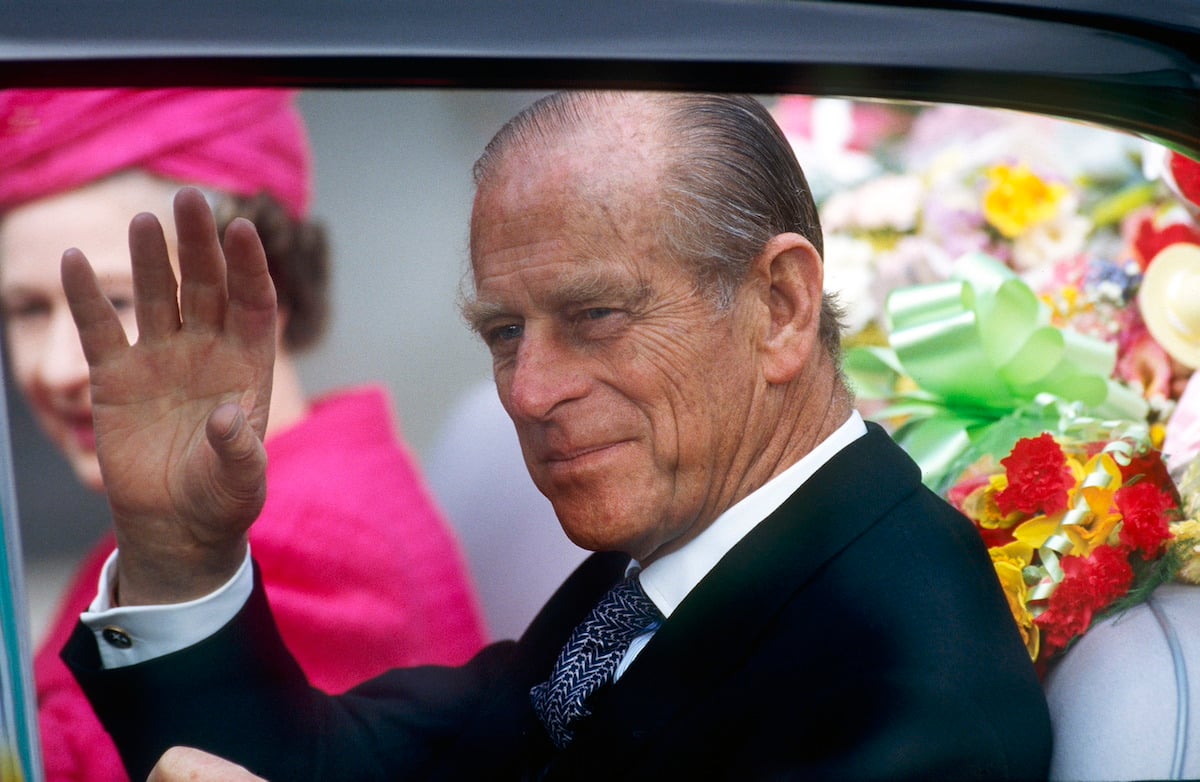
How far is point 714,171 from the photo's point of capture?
1.42 meters

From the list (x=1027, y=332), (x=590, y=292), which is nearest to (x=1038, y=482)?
(x=1027, y=332)

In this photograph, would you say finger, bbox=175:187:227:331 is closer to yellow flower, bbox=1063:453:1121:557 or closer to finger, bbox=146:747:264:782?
finger, bbox=146:747:264:782

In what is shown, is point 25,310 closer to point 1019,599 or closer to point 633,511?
point 633,511

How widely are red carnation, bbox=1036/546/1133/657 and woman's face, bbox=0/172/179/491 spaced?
3.94ft

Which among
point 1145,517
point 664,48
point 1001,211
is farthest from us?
point 1001,211

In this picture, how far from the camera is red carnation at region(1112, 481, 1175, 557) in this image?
1.57m

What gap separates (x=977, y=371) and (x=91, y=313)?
1302 millimetres

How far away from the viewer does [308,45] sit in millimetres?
1089

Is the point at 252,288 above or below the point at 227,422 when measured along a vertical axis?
above

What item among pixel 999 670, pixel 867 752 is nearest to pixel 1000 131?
pixel 999 670

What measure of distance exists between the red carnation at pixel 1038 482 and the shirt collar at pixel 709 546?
34 centimetres

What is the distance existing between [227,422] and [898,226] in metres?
1.57

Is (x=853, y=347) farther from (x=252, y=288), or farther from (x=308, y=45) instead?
(x=308, y=45)

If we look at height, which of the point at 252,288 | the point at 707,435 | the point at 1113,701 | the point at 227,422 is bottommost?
the point at 1113,701
